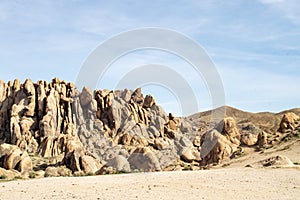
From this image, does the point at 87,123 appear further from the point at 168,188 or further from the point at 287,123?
the point at 168,188

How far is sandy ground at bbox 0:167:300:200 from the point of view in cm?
1516

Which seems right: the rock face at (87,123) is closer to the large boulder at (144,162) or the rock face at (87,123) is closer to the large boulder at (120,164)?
the large boulder at (144,162)

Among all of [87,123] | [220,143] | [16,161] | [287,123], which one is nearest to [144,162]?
[220,143]

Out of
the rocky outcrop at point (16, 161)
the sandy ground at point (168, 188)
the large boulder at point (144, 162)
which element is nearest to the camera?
the sandy ground at point (168, 188)

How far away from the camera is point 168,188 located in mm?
16781

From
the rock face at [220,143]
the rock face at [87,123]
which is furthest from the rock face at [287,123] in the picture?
the rock face at [87,123]

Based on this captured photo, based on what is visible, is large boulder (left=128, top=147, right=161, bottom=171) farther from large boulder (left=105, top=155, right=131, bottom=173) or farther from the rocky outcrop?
the rocky outcrop

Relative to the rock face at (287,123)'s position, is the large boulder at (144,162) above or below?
below

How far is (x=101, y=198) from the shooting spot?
46.9 ft

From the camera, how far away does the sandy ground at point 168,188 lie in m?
15.2

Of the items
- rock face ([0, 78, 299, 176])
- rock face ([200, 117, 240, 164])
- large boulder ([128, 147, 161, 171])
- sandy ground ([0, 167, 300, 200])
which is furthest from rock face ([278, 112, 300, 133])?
sandy ground ([0, 167, 300, 200])

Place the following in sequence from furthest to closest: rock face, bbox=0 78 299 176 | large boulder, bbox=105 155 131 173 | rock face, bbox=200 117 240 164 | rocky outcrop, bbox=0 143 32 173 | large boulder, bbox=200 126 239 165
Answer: rock face, bbox=0 78 299 176, rocky outcrop, bbox=0 143 32 173, rock face, bbox=200 117 240 164, large boulder, bbox=200 126 239 165, large boulder, bbox=105 155 131 173

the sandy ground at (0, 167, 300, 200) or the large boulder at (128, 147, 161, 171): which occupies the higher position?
the large boulder at (128, 147, 161, 171)

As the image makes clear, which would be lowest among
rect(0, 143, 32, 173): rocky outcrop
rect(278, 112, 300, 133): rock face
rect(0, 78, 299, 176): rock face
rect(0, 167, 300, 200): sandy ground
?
rect(0, 167, 300, 200): sandy ground
